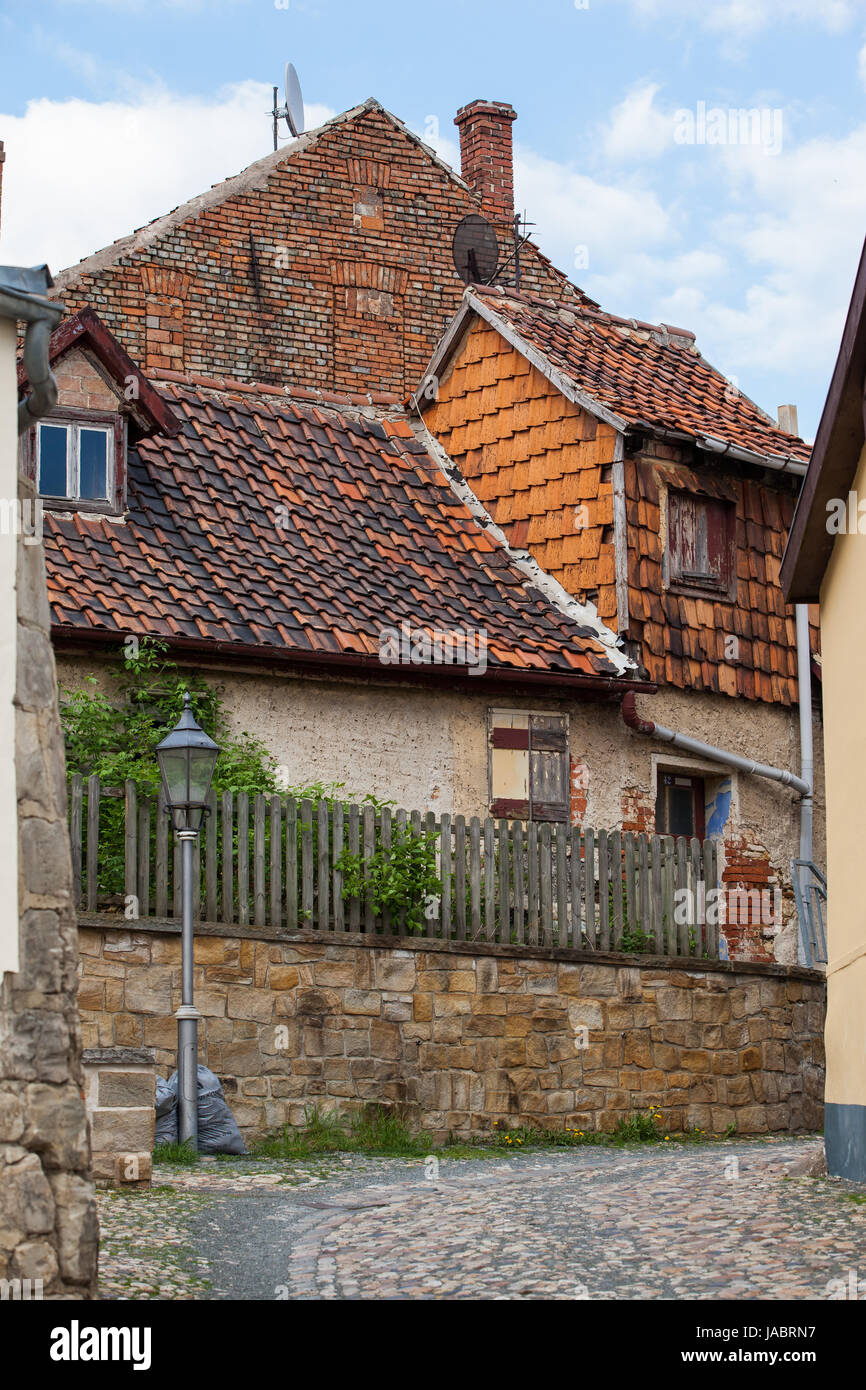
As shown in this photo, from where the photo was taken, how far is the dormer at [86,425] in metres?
16.1

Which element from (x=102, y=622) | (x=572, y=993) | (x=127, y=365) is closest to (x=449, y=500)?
(x=127, y=365)

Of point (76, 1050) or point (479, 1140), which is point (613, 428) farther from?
point (76, 1050)

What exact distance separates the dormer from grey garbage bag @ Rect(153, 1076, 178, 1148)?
617 centimetres

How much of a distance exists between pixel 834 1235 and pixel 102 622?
8248 mm

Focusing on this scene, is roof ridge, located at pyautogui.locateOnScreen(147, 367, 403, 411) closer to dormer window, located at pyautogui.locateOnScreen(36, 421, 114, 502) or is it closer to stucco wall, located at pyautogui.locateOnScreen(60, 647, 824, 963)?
dormer window, located at pyautogui.locateOnScreen(36, 421, 114, 502)

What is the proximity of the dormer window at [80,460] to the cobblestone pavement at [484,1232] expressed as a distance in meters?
6.87

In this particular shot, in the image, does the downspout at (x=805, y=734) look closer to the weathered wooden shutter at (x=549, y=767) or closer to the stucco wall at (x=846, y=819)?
the weathered wooden shutter at (x=549, y=767)

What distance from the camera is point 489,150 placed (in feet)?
78.2

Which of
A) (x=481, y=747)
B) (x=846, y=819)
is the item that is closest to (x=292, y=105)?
→ (x=481, y=747)

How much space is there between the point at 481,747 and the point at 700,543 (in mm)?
3280

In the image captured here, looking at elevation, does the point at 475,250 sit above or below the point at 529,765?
above

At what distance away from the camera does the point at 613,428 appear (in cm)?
1742

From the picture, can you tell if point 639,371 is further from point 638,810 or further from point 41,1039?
point 41,1039

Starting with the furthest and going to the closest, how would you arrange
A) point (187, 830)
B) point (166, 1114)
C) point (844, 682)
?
1. point (187, 830)
2. point (166, 1114)
3. point (844, 682)
